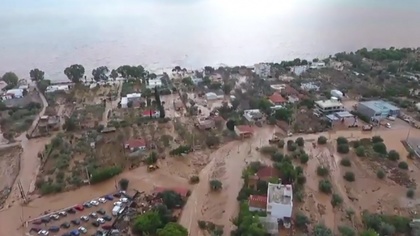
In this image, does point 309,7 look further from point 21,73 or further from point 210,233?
point 210,233

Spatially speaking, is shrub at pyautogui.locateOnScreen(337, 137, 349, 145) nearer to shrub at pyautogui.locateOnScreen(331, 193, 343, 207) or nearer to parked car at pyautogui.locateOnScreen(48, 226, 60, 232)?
shrub at pyautogui.locateOnScreen(331, 193, 343, 207)

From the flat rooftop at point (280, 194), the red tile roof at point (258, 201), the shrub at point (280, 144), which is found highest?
the flat rooftop at point (280, 194)

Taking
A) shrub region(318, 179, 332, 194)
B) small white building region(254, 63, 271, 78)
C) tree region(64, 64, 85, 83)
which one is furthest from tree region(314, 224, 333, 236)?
tree region(64, 64, 85, 83)

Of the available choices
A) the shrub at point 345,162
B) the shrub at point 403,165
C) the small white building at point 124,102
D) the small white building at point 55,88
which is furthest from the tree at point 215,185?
the small white building at point 55,88

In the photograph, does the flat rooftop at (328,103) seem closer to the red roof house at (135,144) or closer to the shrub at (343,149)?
the shrub at (343,149)

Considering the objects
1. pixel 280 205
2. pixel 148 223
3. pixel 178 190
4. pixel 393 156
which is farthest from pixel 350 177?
pixel 148 223

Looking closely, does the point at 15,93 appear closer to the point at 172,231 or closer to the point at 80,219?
the point at 80,219

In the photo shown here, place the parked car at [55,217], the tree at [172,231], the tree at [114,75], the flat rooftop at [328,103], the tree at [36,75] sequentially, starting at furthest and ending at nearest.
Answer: the tree at [114,75] < the tree at [36,75] < the flat rooftop at [328,103] < the parked car at [55,217] < the tree at [172,231]
